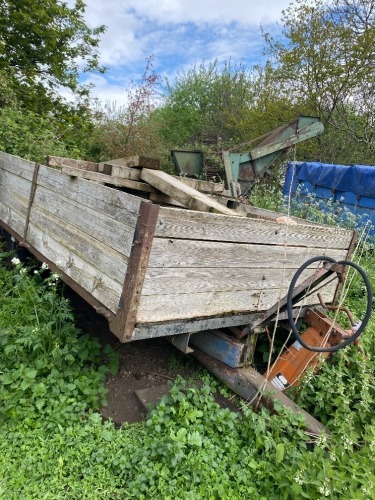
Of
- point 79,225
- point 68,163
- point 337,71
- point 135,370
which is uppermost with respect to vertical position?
point 337,71

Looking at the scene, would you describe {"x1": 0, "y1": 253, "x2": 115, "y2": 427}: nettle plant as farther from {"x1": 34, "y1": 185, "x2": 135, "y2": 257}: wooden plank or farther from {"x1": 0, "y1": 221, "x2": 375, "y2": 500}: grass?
{"x1": 34, "y1": 185, "x2": 135, "y2": 257}: wooden plank

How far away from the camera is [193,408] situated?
93.5 inches

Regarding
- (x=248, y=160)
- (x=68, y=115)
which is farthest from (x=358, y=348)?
(x=68, y=115)

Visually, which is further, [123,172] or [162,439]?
[123,172]

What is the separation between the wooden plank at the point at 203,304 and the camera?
200 centimetres

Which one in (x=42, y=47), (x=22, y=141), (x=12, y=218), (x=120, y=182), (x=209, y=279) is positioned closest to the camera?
(x=209, y=279)

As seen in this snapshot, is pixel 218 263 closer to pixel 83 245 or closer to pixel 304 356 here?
pixel 83 245

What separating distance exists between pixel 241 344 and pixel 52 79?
39.8ft

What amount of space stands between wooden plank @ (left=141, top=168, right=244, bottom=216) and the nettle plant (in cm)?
102

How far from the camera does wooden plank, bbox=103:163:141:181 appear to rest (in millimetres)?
2975

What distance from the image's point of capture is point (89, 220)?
7.65ft

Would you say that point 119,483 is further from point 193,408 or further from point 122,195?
point 122,195

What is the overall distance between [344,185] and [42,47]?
10.1 metres

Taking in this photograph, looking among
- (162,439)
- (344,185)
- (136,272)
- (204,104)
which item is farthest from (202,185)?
(204,104)
